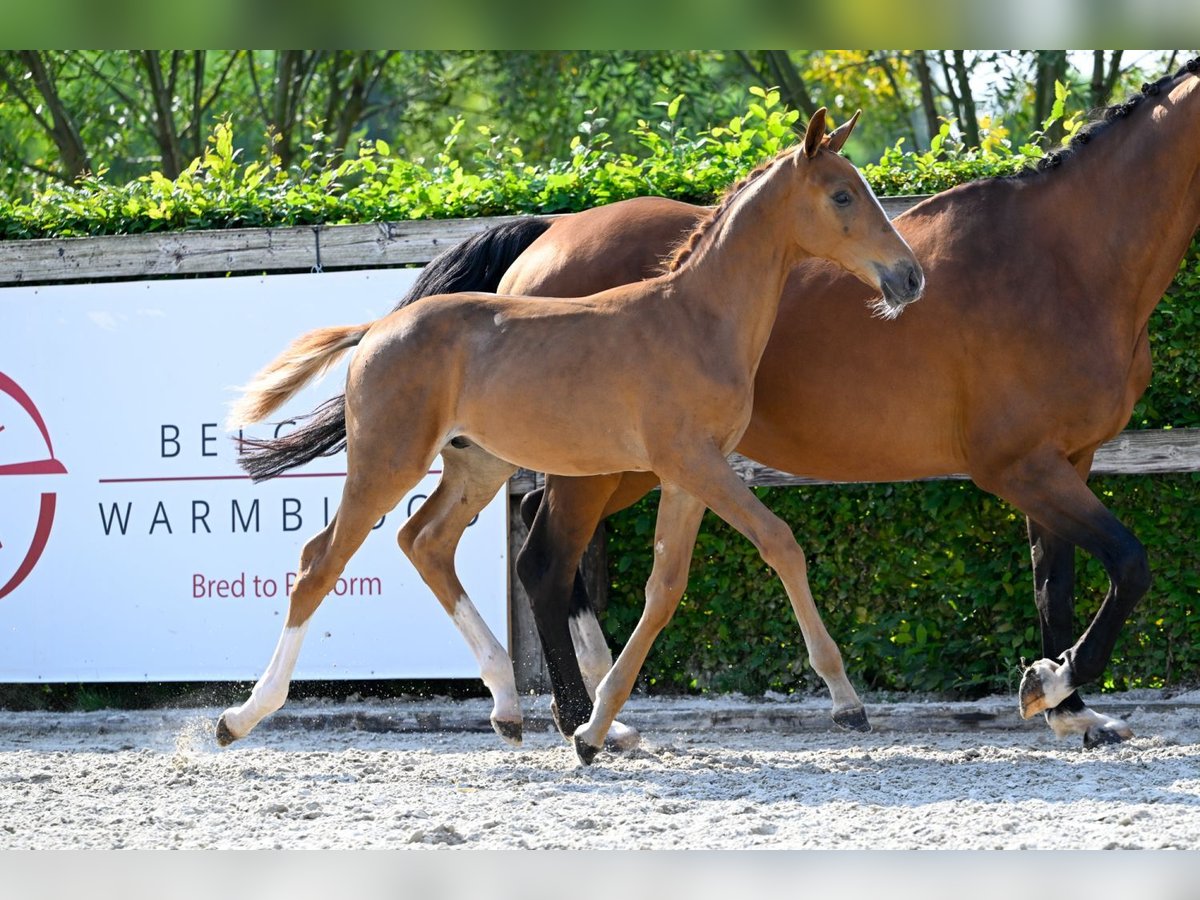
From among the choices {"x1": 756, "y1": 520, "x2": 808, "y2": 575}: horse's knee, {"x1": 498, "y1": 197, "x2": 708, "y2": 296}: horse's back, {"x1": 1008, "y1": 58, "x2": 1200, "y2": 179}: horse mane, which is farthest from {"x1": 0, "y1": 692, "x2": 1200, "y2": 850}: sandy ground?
{"x1": 1008, "y1": 58, "x2": 1200, "y2": 179}: horse mane

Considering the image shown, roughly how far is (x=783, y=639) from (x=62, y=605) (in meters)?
3.35

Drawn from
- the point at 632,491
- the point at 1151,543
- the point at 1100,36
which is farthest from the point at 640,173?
the point at 1100,36

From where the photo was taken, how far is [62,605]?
20.6 feet

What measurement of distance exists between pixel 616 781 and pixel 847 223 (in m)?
1.84

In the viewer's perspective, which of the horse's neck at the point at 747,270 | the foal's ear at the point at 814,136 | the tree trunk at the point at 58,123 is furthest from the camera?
the tree trunk at the point at 58,123

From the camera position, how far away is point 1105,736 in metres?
4.54

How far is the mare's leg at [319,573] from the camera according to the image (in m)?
4.18

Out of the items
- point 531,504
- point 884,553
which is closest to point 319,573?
point 531,504

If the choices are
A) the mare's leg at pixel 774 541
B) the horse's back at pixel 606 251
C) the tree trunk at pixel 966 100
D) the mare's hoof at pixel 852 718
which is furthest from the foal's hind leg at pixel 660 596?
the tree trunk at pixel 966 100

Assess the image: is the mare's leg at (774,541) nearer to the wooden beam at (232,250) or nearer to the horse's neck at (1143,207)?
the horse's neck at (1143,207)

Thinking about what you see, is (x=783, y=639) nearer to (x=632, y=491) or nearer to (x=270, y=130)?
(x=632, y=491)

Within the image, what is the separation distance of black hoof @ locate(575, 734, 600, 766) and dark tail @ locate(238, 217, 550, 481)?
1318mm

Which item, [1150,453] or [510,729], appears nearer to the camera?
[510,729]

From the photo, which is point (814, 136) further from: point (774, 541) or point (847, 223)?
point (774, 541)
